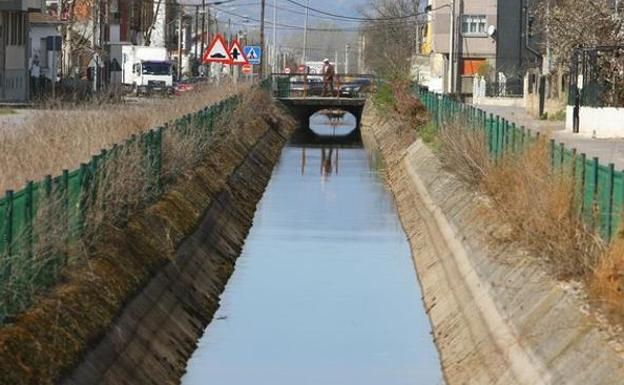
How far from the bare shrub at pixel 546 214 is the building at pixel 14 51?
44.3 m

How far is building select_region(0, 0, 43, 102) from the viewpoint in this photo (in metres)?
65.7

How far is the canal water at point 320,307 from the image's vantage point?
19.1m

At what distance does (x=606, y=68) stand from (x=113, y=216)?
31.0 m

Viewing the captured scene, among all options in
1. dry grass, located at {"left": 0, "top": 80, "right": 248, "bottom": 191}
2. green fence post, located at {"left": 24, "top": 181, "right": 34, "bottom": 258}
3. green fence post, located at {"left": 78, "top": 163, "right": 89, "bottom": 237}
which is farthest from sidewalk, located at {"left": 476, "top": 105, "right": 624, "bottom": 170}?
green fence post, located at {"left": 24, "top": 181, "right": 34, "bottom": 258}

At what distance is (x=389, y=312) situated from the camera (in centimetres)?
2370

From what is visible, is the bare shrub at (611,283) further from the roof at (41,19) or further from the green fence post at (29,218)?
the roof at (41,19)

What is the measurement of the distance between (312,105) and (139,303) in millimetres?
57985

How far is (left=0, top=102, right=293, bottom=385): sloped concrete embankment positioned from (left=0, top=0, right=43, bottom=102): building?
34.8 meters

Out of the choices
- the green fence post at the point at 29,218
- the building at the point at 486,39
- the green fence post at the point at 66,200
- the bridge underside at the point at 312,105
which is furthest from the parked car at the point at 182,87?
the green fence post at the point at 29,218

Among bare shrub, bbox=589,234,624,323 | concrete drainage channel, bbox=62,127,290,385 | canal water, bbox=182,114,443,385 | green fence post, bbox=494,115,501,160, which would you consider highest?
green fence post, bbox=494,115,501,160

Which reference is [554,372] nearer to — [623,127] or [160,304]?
[160,304]

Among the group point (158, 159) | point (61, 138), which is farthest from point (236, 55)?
point (61, 138)

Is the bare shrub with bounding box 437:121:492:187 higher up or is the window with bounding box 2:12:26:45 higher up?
the window with bounding box 2:12:26:45

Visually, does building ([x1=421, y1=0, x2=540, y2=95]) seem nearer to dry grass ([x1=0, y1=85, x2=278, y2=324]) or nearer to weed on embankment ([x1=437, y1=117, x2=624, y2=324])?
dry grass ([x1=0, y1=85, x2=278, y2=324])
